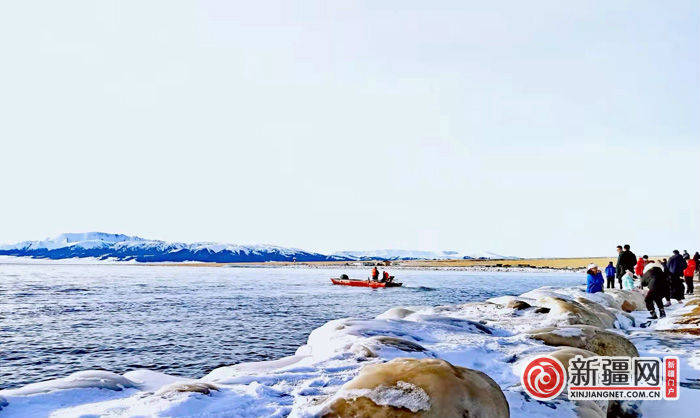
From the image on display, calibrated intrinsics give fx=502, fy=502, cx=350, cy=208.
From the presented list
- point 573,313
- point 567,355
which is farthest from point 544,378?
point 573,313

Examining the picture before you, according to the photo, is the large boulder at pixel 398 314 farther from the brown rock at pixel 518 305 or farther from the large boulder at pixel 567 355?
the large boulder at pixel 567 355

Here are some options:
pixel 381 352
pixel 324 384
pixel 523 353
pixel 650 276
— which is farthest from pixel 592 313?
pixel 324 384

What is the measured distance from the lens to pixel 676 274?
20531mm

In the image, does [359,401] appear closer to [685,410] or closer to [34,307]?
[685,410]

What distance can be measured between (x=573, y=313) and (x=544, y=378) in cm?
665

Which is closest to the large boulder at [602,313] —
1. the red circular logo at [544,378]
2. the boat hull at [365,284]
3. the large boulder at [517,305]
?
the large boulder at [517,305]

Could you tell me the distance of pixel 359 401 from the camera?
538cm

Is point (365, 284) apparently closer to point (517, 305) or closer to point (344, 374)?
point (517, 305)

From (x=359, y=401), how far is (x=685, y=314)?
1382cm

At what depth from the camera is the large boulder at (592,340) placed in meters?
9.27

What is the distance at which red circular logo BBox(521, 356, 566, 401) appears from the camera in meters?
7.04

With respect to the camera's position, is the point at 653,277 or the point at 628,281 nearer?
the point at 653,277

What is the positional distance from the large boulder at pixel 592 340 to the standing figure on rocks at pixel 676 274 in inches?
523

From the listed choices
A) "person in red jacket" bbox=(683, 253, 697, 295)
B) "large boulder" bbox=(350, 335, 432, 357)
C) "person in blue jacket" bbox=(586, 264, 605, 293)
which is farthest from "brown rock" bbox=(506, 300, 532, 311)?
"person in red jacket" bbox=(683, 253, 697, 295)
